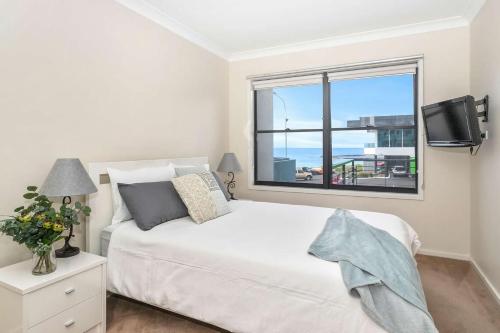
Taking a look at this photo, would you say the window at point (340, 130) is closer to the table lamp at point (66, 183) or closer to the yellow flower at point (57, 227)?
the table lamp at point (66, 183)

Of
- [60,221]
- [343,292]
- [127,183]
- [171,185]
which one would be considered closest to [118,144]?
[127,183]

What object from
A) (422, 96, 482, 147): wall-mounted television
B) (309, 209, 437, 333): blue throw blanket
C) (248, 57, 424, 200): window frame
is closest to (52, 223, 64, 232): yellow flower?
(309, 209, 437, 333): blue throw blanket

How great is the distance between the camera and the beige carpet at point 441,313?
1965 millimetres

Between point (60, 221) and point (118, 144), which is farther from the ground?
point (118, 144)

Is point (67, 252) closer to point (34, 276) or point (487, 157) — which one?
point (34, 276)

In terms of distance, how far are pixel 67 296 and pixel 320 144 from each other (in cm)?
315

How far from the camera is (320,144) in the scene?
3859mm

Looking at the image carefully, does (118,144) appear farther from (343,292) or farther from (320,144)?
(320,144)

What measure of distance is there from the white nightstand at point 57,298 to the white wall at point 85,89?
1.32 feet

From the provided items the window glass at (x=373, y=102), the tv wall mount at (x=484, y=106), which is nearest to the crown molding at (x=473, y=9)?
the window glass at (x=373, y=102)

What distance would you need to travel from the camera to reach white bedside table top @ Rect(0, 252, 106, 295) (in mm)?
1502

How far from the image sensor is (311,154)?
13.0ft

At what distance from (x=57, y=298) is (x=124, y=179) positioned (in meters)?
1.02

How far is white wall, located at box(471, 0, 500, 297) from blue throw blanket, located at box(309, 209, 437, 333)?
130cm
